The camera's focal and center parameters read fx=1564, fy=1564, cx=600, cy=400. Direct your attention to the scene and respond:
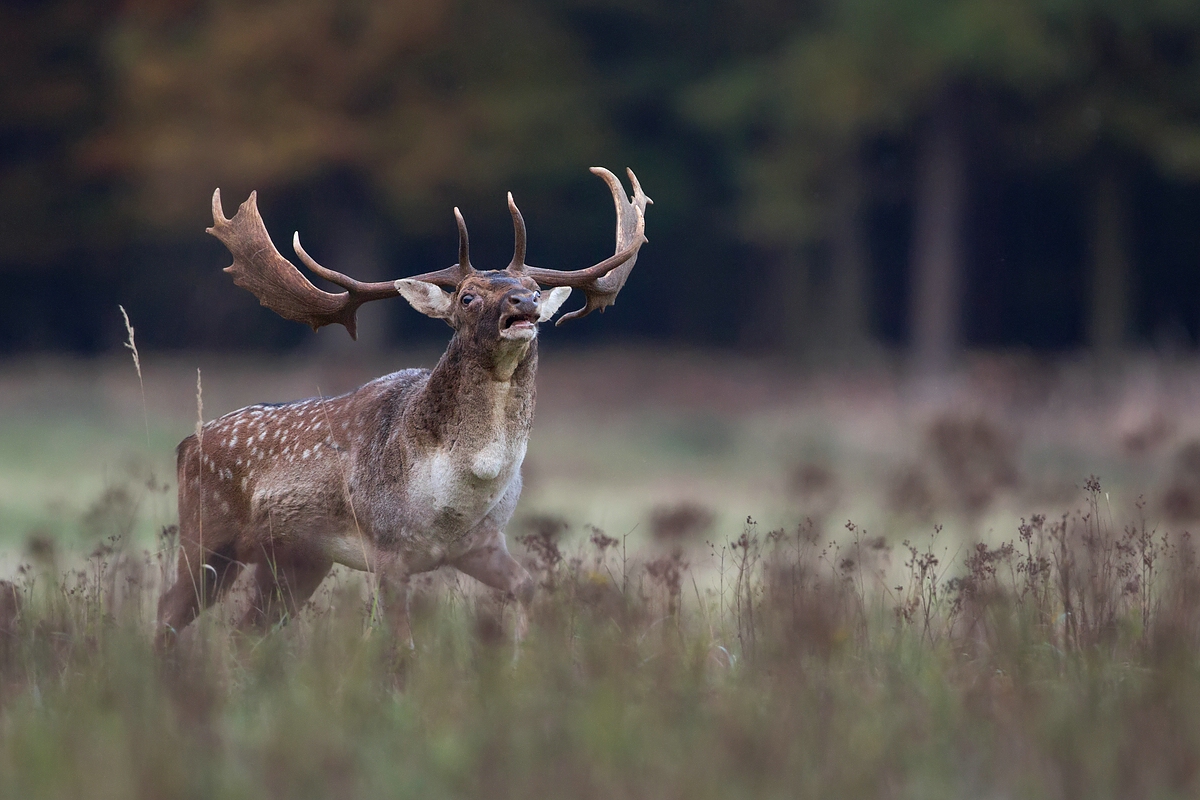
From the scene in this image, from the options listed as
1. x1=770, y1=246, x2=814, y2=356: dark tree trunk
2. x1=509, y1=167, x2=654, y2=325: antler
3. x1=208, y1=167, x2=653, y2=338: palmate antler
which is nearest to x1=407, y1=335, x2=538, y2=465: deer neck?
x1=509, y1=167, x2=654, y2=325: antler

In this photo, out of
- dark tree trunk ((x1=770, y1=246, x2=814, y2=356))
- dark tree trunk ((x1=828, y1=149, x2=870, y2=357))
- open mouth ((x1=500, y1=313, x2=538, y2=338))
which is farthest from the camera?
dark tree trunk ((x1=770, y1=246, x2=814, y2=356))

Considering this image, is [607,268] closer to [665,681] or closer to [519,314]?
[519,314]

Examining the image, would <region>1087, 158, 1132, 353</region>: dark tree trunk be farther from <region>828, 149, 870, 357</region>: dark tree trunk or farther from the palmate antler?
the palmate antler

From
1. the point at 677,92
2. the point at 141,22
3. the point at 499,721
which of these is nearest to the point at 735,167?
the point at 677,92

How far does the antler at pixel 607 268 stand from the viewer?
6.26 meters

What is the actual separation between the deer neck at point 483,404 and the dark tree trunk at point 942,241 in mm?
14379

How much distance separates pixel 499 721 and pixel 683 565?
58.6 inches

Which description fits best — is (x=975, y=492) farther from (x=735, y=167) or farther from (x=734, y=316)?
(x=734, y=316)

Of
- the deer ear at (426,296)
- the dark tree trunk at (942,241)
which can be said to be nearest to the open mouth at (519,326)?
the deer ear at (426,296)

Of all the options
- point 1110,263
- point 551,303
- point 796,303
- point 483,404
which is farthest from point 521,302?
point 796,303

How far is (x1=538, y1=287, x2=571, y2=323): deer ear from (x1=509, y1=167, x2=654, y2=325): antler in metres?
0.13

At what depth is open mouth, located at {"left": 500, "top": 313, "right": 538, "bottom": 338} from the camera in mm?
5461

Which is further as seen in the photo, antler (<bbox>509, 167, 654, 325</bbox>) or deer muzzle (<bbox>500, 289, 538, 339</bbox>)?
antler (<bbox>509, 167, 654, 325</bbox>)

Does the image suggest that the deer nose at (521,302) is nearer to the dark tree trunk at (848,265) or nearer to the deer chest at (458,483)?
the deer chest at (458,483)
